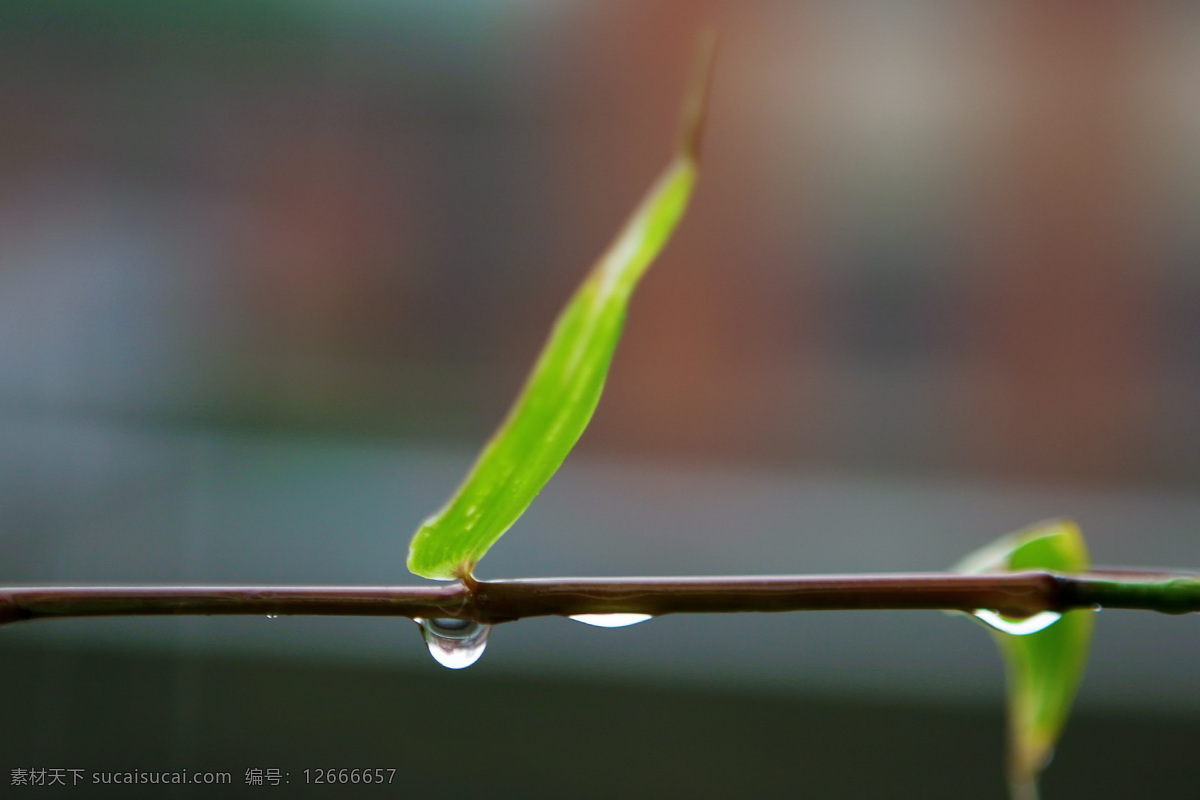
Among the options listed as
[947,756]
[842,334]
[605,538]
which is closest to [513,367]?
[605,538]

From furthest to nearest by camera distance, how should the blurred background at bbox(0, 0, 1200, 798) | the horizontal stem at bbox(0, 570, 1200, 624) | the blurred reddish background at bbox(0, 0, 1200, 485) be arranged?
the blurred reddish background at bbox(0, 0, 1200, 485)
the blurred background at bbox(0, 0, 1200, 798)
the horizontal stem at bbox(0, 570, 1200, 624)

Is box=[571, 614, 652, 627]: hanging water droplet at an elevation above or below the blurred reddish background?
below

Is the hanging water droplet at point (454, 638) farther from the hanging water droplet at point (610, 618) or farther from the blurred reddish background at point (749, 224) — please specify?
the blurred reddish background at point (749, 224)

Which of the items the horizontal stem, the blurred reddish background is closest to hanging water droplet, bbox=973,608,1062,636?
the horizontal stem

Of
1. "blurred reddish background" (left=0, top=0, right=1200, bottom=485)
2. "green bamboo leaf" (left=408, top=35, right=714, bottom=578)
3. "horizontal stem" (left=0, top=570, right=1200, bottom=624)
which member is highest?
"blurred reddish background" (left=0, top=0, right=1200, bottom=485)

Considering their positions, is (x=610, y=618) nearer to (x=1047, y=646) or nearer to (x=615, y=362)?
(x=1047, y=646)

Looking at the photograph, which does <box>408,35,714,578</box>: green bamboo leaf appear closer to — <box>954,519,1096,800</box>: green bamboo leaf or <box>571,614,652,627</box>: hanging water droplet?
<box>571,614,652,627</box>: hanging water droplet
